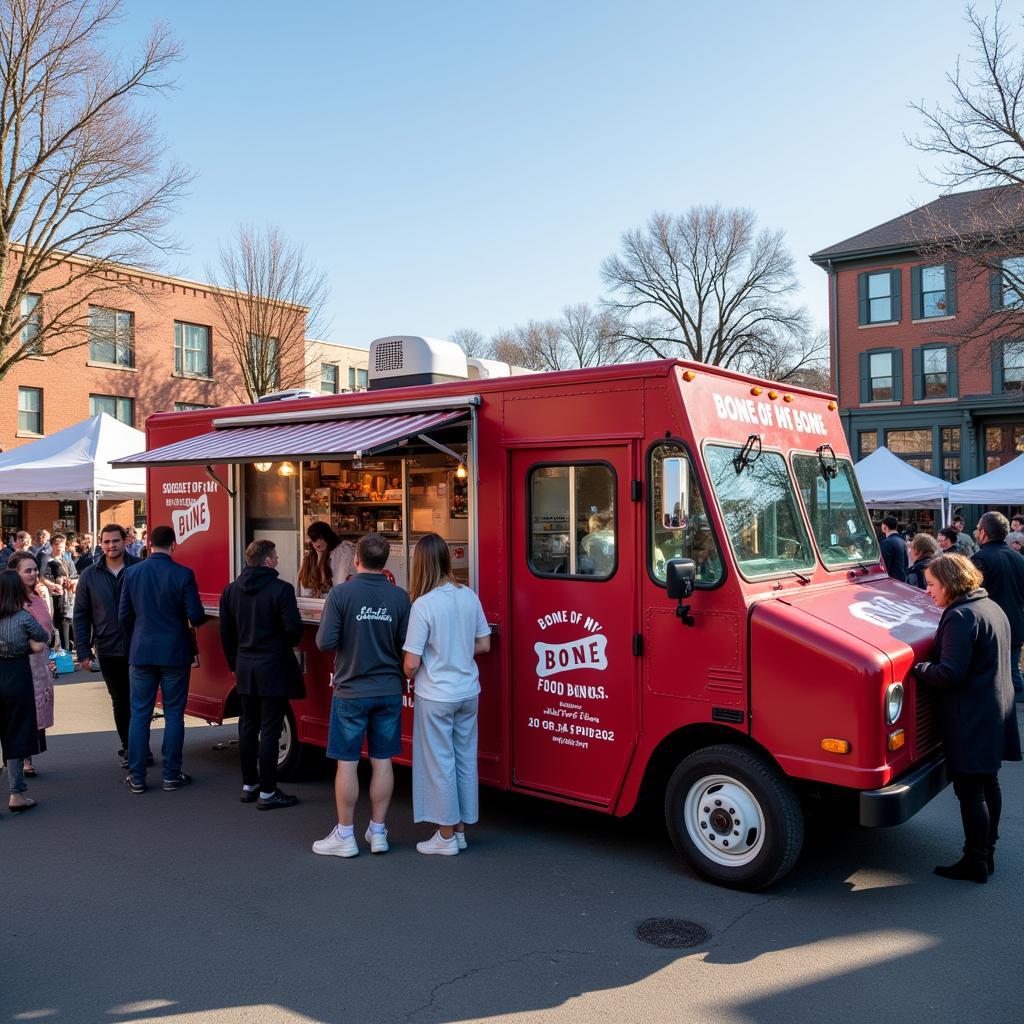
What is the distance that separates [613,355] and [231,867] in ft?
135

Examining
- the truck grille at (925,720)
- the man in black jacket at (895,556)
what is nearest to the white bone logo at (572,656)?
the truck grille at (925,720)

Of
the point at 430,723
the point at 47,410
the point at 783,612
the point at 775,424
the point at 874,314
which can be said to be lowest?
the point at 430,723

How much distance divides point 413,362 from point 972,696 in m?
4.34

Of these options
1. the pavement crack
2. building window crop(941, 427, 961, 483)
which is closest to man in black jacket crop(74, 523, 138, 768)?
the pavement crack

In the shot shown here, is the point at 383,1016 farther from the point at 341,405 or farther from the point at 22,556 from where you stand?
the point at 22,556

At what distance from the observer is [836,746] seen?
14.7ft

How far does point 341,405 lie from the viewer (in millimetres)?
6801

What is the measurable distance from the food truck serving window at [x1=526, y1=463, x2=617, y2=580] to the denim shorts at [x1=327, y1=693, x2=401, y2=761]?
4.06 ft

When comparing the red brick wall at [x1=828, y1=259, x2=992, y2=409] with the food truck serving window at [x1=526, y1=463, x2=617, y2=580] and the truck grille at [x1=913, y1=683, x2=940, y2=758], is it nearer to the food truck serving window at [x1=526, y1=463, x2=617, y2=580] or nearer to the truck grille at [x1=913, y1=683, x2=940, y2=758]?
the truck grille at [x1=913, y1=683, x2=940, y2=758]

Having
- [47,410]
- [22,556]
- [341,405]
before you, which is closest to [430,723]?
[341,405]

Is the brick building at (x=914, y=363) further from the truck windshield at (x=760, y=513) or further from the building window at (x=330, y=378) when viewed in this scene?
the truck windshield at (x=760, y=513)

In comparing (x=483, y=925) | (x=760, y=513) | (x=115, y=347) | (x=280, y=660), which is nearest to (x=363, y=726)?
(x=280, y=660)

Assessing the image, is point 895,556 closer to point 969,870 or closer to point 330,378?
point 969,870

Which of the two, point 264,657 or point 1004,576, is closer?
point 264,657
